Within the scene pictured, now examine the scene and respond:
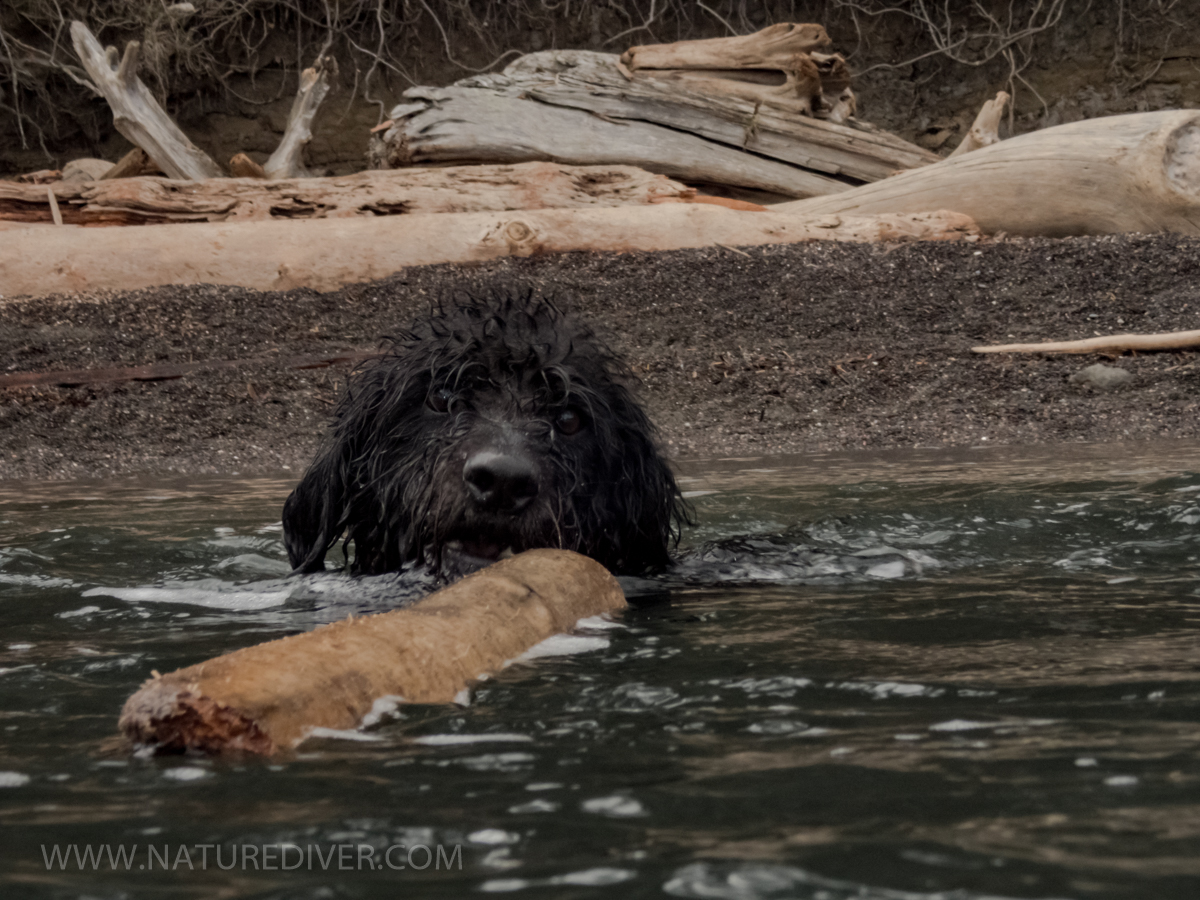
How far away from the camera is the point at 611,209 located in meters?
13.5

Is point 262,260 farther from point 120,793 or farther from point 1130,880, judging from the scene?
point 1130,880

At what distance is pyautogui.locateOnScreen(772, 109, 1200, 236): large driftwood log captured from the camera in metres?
12.8

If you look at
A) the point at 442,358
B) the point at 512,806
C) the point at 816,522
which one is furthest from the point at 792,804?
the point at 816,522

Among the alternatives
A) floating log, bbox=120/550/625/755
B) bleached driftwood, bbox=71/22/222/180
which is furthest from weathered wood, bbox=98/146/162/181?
floating log, bbox=120/550/625/755

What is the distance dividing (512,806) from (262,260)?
463 inches

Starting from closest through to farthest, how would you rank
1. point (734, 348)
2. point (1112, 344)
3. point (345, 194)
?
point (1112, 344) → point (734, 348) → point (345, 194)

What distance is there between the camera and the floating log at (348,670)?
2.07 m

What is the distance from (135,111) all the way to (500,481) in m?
13.7

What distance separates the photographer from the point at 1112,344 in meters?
10.6

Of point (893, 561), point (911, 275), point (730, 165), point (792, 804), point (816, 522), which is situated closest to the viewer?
point (792, 804)

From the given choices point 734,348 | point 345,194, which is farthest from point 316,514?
point 345,194

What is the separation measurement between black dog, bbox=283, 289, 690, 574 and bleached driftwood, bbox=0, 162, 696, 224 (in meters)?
9.80

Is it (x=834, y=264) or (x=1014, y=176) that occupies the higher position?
(x=1014, y=176)

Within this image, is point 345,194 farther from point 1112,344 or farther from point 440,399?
point 440,399
